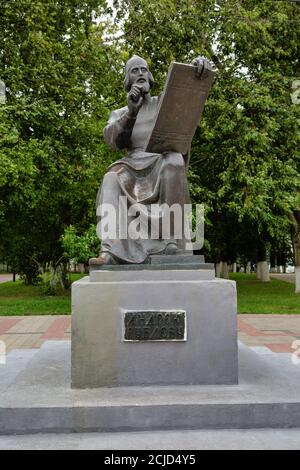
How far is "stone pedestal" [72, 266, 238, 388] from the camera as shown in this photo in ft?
14.3

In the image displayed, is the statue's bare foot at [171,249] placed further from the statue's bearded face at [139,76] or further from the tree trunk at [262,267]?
the tree trunk at [262,267]

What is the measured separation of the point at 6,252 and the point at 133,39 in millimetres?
11755

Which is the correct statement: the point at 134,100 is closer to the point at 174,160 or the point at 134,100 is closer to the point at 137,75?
the point at 137,75

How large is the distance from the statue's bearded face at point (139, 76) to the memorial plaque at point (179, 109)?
0.53 m

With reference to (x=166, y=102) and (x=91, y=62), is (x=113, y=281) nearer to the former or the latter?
(x=166, y=102)

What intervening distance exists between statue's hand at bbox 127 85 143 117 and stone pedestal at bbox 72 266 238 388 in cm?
184

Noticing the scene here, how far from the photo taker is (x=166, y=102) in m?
4.92

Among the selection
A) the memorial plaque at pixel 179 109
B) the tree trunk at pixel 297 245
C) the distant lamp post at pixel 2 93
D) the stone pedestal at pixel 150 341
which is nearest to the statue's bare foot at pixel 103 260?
the stone pedestal at pixel 150 341

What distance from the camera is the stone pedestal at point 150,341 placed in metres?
4.34

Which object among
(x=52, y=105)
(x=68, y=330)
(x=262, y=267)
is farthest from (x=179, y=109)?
(x=262, y=267)

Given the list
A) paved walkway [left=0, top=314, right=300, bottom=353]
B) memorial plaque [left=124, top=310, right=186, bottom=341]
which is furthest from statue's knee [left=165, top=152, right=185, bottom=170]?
paved walkway [left=0, top=314, right=300, bottom=353]

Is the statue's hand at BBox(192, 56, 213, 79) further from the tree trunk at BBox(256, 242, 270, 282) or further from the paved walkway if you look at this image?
the tree trunk at BBox(256, 242, 270, 282)

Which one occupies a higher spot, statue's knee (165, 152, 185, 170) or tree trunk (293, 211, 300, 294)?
statue's knee (165, 152, 185, 170)
